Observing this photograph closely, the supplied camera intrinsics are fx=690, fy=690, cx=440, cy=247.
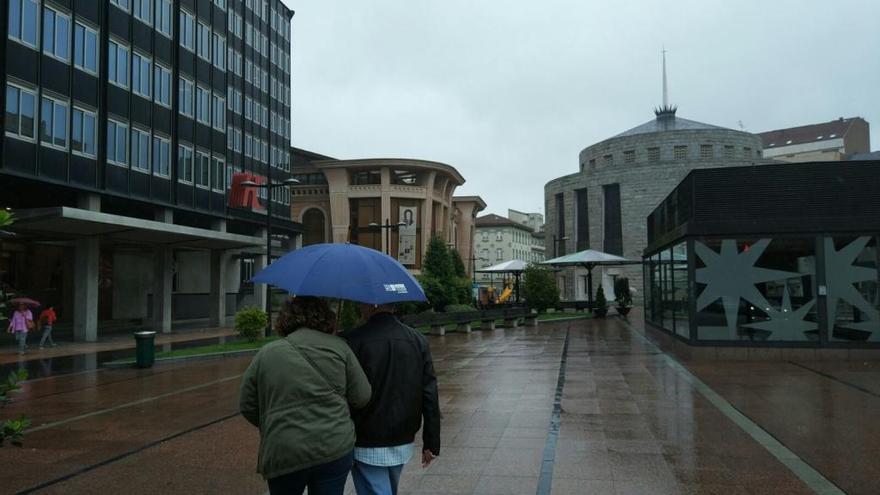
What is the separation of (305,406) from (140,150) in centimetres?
2807

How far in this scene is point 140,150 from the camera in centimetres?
2817

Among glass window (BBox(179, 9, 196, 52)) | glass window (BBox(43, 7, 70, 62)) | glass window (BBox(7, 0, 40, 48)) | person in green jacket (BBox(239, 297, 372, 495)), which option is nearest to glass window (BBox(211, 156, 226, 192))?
glass window (BBox(179, 9, 196, 52))

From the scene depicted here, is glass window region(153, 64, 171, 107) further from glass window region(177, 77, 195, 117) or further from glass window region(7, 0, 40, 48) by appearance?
glass window region(7, 0, 40, 48)

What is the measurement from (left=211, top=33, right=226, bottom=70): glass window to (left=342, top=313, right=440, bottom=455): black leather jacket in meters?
34.8

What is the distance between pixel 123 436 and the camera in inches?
307

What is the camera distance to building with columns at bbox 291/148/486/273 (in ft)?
232

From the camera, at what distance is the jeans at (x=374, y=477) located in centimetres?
342

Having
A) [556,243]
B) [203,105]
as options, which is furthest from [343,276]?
[556,243]

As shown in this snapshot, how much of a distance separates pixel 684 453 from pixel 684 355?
8801mm

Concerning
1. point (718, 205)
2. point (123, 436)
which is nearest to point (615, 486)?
point (123, 436)

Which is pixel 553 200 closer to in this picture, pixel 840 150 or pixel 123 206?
pixel 840 150

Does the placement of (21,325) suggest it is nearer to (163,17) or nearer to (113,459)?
(113,459)

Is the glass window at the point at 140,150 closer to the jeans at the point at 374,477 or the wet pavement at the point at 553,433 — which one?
the wet pavement at the point at 553,433

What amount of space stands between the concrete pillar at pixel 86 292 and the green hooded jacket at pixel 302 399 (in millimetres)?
24809
